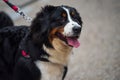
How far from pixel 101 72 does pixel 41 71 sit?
257 cm

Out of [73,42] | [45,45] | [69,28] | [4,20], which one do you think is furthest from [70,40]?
[4,20]

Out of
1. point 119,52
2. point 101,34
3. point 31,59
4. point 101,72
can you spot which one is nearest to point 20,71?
point 31,59

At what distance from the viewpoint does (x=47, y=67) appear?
Answer: 5.80 metres

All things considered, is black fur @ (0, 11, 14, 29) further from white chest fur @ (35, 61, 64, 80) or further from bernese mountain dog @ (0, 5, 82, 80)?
white chest fur @ (35, 61, 64, 80)

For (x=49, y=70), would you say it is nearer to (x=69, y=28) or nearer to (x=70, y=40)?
(x=70, y=40)

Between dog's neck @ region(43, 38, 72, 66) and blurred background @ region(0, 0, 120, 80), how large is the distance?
201 cm

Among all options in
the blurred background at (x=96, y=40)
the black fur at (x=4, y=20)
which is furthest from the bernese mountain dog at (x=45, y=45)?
the blurred background at (x=96, y=40)

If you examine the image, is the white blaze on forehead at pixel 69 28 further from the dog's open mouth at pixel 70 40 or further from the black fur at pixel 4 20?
the black fur at pixel 4 20

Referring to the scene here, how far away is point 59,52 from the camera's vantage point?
230 inches

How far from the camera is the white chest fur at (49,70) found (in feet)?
19.0

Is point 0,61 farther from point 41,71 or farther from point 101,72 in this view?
point 101,72

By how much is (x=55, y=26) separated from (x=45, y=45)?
30 centimetres

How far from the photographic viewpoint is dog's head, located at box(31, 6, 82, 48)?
5622 millimetres

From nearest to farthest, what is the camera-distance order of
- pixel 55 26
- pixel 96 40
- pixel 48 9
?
pixel 55 26 < pixel 48 9 < pixel 96 40
